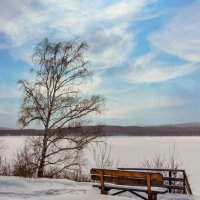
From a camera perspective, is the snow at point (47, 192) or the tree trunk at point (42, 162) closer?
the snow at point (47, 192)

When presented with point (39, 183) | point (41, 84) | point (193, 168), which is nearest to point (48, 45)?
point (41, 84)

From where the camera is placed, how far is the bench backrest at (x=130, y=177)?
9.51m

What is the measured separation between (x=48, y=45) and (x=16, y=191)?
42.0ft

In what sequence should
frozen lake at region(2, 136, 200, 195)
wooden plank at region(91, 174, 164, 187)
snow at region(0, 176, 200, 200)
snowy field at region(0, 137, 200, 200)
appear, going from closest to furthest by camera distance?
snow at region(0, 176, 200, 200) < wooden plank at region(91, 174, 164, 187) < snowy field at region(0, 137, 200, 200) < frozen lake at region(2, 136, 200, 195)

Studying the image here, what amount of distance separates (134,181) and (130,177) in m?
0.22

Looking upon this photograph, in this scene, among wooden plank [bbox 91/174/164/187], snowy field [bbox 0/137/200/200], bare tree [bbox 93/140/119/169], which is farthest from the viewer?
snowy field [bbox 0/137/200/200]

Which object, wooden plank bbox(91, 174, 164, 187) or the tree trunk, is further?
the tree trunk

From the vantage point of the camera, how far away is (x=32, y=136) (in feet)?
69.4

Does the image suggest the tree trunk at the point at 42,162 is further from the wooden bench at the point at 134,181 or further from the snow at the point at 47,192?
the wooden bench at the point at 134,181

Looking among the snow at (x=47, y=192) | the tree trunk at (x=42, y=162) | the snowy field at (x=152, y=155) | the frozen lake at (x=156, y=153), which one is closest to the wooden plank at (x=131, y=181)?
the snow at (x=47, y=192)

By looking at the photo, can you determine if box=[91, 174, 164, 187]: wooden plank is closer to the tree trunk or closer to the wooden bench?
the wooden bench

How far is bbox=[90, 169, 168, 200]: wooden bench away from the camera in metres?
9.52

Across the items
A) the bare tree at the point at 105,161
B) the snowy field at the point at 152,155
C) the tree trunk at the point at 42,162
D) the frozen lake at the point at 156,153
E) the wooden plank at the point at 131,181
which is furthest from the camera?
the frozen lake at the point at 156,153

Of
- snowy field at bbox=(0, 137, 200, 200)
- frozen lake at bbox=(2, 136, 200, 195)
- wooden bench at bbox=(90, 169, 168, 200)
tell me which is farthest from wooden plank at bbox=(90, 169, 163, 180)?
frozen lake at bbox=(2, 136, 200, 195)
